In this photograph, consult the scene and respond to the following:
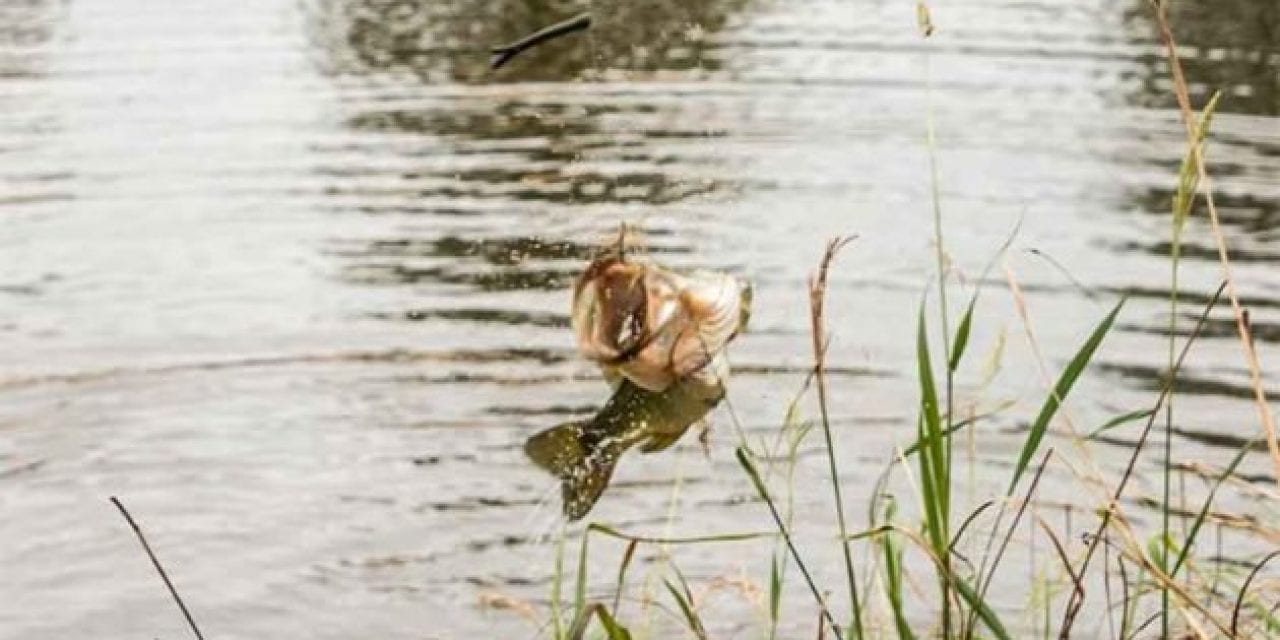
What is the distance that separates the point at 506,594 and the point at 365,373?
210cm

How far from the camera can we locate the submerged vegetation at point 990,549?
2957 millimetres

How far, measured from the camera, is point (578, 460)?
10.1ft

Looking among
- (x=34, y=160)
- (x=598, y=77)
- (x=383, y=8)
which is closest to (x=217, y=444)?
(x=34, y=160)

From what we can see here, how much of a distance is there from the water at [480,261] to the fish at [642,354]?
1.96 feet

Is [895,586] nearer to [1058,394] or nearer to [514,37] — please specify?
[1058,394]

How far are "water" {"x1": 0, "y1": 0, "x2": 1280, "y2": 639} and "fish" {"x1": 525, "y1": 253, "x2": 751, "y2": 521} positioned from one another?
0.60 m

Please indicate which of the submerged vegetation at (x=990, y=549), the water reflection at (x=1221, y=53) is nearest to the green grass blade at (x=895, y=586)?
the submerged vegetation at (x=990, y=549)

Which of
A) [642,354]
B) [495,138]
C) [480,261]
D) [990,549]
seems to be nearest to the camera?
[642,354]

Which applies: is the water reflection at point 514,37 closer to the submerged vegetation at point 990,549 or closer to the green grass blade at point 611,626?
the submerged vegetation at point 990,549

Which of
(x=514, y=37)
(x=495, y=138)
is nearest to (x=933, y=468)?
(x=495, y=138)

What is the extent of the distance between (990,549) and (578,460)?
168cm

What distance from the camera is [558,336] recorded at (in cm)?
717

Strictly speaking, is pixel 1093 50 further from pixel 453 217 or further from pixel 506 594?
pixel 506 594

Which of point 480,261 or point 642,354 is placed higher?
point 642,354
